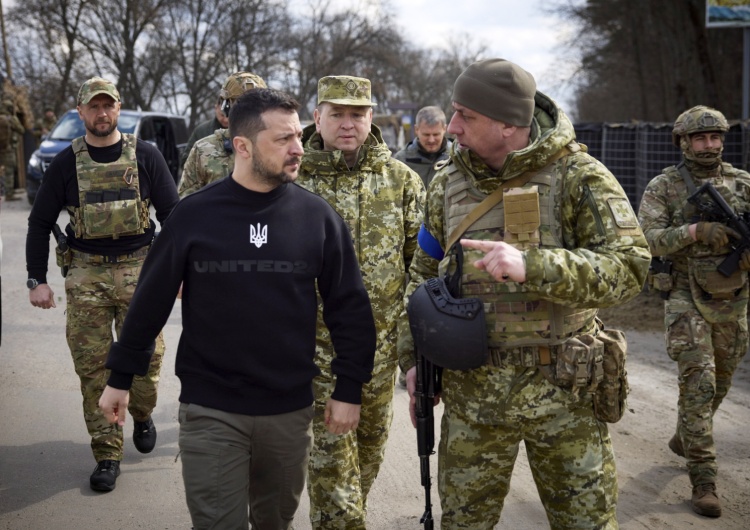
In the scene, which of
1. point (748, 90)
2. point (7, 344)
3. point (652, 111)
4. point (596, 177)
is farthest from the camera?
point (652, 111)

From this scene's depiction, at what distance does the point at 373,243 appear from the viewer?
4.45 metres

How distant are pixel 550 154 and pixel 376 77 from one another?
46.8m

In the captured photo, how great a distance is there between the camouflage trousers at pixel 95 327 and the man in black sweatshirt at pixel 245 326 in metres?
2.19

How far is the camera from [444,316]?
11.1 ft

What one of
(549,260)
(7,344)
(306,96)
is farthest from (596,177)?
(306,96)

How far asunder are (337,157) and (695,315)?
265 centimetres

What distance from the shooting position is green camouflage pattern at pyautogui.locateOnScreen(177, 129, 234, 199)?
576 centimetres

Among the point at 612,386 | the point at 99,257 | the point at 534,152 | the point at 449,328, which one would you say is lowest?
the point at 612,386

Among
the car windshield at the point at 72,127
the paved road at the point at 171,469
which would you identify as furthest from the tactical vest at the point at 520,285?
the car windshield at the point at 72,127

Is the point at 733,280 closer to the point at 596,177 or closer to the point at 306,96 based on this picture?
the point at 596,177

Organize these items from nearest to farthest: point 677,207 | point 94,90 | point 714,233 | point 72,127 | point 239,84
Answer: point 94,90 → point 714,233 → point 677,207 → point 239,84 → point 72,127

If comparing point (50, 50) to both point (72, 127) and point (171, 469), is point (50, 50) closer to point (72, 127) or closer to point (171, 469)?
point (72, 127)

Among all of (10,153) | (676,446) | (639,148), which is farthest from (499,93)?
(10,153)

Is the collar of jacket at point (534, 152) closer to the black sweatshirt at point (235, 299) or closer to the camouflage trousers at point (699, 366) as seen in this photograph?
the black sweatshirt at point (235, 299)
